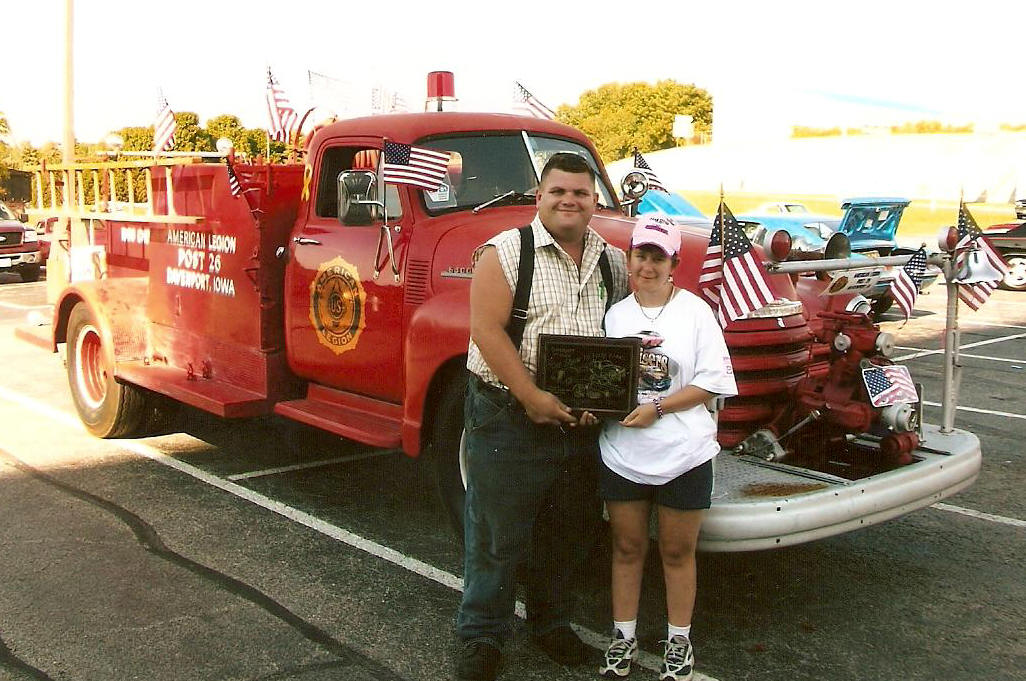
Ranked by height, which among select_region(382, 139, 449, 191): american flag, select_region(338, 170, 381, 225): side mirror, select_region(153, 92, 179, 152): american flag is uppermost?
select_region(153, 92, 179, 152): american flag

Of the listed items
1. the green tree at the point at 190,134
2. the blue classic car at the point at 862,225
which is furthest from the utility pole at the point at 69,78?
the blue classic car at the point at 862,225

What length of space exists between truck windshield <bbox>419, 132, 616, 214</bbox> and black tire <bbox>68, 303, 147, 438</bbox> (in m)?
3.00

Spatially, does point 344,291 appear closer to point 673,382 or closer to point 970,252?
point 673,382

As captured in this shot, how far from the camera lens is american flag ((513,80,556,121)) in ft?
21.8

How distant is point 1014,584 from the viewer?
4.64 metres

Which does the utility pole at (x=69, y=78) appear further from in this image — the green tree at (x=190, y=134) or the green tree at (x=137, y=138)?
the green tree at (x=190, y=134)

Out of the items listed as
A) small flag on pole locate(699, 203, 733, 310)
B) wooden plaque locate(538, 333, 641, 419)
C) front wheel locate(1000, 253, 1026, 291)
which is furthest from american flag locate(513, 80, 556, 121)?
front wheel locate(1000, 253, 1026, 291)

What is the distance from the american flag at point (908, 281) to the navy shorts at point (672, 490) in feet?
5.91

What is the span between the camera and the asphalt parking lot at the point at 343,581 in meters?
3.83

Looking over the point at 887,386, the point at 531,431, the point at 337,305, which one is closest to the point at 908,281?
the point at 887,386

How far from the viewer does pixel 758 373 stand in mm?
4469

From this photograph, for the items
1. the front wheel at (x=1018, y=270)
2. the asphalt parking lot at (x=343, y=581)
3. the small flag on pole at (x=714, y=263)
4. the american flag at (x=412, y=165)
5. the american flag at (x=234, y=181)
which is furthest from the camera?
the front wheel at (x=1018, y=270)

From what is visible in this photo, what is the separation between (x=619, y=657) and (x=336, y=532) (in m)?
2.09

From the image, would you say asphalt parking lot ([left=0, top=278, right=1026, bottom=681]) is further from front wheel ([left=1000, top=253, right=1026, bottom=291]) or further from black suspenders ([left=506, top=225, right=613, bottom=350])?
front wheel ([left=1000, top=253, right=1026, bottom=291])
